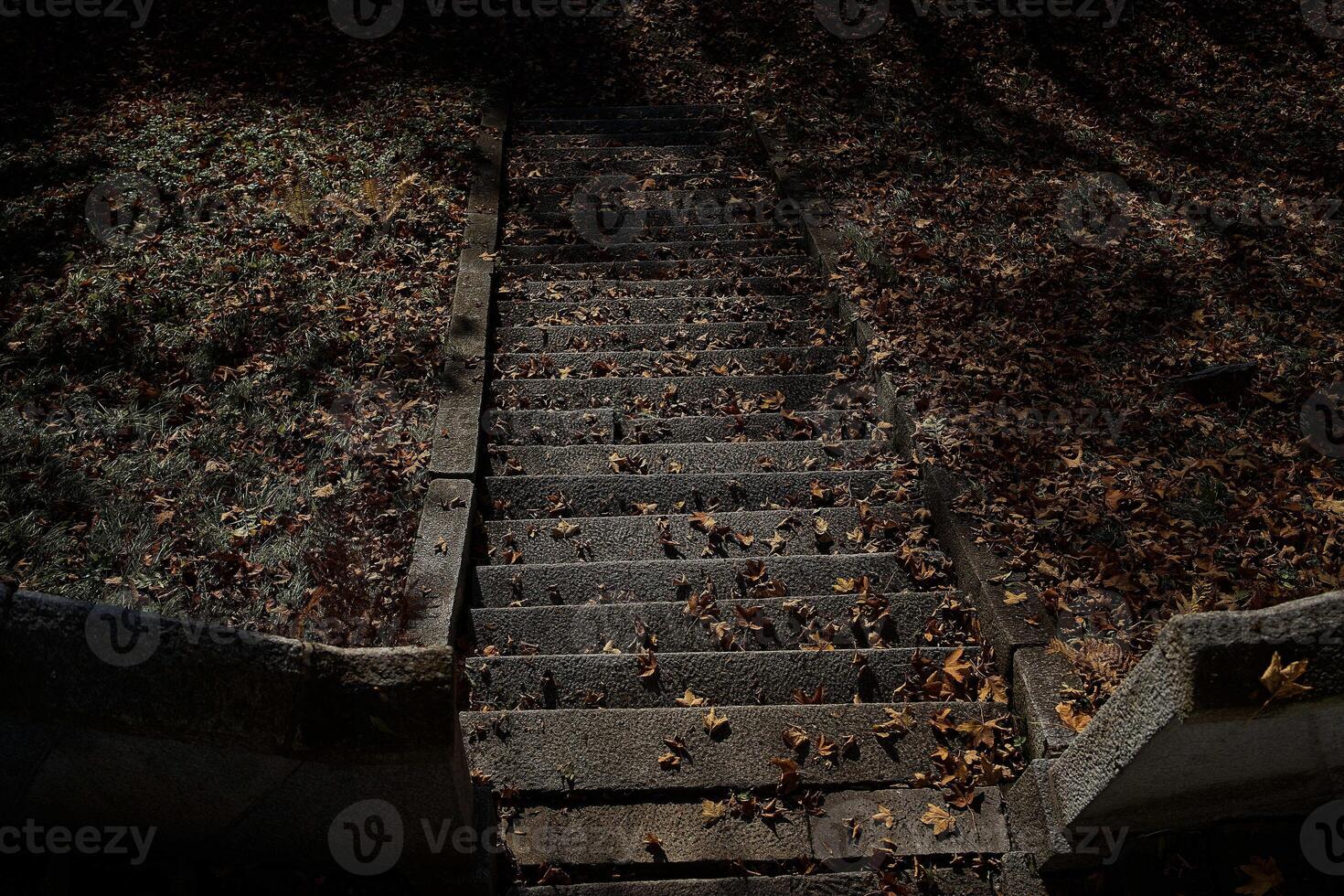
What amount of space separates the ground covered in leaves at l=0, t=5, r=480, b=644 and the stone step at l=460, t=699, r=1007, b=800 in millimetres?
936

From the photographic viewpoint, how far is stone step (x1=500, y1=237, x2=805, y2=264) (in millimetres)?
8109

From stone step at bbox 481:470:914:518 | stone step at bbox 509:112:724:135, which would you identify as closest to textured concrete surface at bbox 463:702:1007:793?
stone step at bbox 481:470:914:518

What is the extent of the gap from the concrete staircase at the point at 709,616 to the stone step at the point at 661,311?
0.02 meters

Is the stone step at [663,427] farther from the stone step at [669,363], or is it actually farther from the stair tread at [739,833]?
the stair tread at [739,833]

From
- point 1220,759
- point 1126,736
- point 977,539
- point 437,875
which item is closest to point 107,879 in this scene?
point 437,875

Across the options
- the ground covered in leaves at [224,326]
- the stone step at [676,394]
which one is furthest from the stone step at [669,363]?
the ground covered in leaves at [224,326]

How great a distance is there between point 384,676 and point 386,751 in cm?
22

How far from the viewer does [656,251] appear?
8.27m

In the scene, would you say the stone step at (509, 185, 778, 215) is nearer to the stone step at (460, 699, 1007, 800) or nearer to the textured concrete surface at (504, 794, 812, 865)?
the stone step at (460, 699, 1007, 800)

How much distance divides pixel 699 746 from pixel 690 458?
231 centimetres

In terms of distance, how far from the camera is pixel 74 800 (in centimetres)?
232

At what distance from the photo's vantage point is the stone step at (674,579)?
4.38 metres

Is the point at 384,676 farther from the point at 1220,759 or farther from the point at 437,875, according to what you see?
the point at 1220,759

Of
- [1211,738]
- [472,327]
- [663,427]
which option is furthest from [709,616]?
[472,327]
